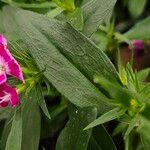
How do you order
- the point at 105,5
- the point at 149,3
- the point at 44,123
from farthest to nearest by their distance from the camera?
1. the point at 149,3
2. the point at 44,123
3. the point at 105,5

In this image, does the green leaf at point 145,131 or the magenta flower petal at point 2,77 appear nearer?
the green leaf at point 145,131

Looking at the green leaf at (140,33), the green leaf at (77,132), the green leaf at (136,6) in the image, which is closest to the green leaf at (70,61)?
the green leaf at (77,132)

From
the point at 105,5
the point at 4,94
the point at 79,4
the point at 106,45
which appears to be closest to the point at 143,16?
the point at 106,45

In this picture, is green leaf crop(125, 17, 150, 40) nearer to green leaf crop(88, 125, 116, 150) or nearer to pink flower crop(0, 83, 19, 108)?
green leaf crop(88, 125, 116, 150)

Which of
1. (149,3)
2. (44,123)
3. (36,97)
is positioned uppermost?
(149,3)

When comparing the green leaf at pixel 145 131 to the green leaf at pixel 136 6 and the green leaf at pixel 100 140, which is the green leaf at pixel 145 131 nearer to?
the green leaf at pixel 100 140

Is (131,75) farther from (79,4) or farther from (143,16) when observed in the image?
(143,16)
